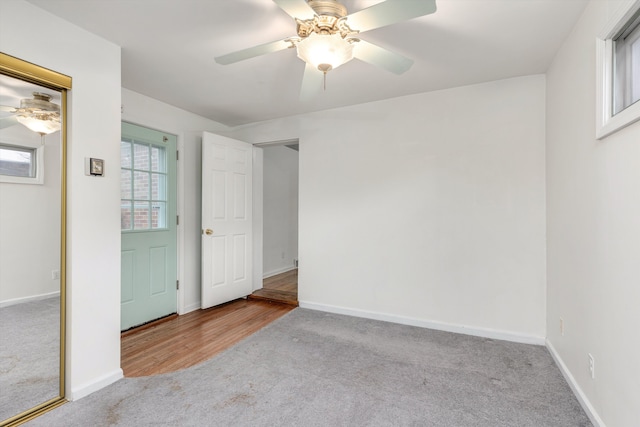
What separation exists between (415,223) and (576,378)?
1626 mm

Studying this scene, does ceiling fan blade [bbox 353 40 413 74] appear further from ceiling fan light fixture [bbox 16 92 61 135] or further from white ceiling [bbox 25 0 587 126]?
ceiling fan light fixture [bbox 16 92 61 135]

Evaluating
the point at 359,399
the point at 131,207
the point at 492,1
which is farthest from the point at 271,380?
the point at 492,1

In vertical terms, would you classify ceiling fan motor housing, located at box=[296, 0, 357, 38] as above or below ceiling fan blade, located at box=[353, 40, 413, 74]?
above

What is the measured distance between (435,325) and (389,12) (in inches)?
107

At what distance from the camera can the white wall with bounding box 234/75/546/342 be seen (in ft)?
8.73

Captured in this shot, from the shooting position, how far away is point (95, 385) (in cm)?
195

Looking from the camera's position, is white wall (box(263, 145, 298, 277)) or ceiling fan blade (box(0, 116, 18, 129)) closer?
ceiling fan blade (box(0, 116, 18, 129))

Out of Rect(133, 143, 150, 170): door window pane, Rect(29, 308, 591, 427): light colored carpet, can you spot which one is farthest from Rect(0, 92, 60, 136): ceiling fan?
Rect(29, 308, 591, 427): light colored carpet

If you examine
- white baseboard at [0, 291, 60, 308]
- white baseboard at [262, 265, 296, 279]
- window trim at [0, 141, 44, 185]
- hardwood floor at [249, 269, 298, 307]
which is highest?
window trim at [0, 141, 44, 185]

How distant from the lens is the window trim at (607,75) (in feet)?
4.67

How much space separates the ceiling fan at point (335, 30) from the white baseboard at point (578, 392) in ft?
Answer: 7.17

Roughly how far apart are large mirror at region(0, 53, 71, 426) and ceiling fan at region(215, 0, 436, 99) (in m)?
1.12

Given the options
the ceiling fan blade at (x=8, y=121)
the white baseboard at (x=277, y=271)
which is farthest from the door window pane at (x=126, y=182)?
the white baseboard at (x=277, y=271)

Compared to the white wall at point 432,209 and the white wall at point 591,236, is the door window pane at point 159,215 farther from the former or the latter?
the white wall at point 591,236
